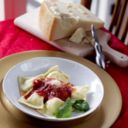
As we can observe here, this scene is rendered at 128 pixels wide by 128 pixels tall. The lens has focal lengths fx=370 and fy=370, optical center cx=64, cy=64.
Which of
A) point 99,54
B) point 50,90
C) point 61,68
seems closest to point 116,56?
point 99,54

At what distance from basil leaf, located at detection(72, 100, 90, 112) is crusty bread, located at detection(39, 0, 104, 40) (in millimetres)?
304

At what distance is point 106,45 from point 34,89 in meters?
0.32

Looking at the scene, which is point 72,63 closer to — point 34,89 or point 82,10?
point 34,89

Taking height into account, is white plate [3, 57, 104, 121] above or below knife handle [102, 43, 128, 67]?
above

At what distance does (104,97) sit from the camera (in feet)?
3.02

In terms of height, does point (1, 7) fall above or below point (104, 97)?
below

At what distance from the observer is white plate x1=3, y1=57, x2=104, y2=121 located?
0.84 m

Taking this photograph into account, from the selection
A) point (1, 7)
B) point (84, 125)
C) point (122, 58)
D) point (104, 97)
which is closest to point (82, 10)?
point (122, 58)

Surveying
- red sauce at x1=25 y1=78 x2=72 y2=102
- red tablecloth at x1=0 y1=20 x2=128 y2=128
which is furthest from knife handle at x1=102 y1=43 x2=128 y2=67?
red sauce at x1=25 y1=78 x2=72 y2=102

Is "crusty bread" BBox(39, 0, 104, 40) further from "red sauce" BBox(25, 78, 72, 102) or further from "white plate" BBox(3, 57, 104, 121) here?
"red sauce" BBox(25, 78, 72, 102)

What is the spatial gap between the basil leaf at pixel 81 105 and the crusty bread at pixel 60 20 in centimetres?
30

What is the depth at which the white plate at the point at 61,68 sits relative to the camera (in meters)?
0.84

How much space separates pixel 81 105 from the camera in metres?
0.85

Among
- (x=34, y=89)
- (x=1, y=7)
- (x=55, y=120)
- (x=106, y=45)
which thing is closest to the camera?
(x=55, y=120)
